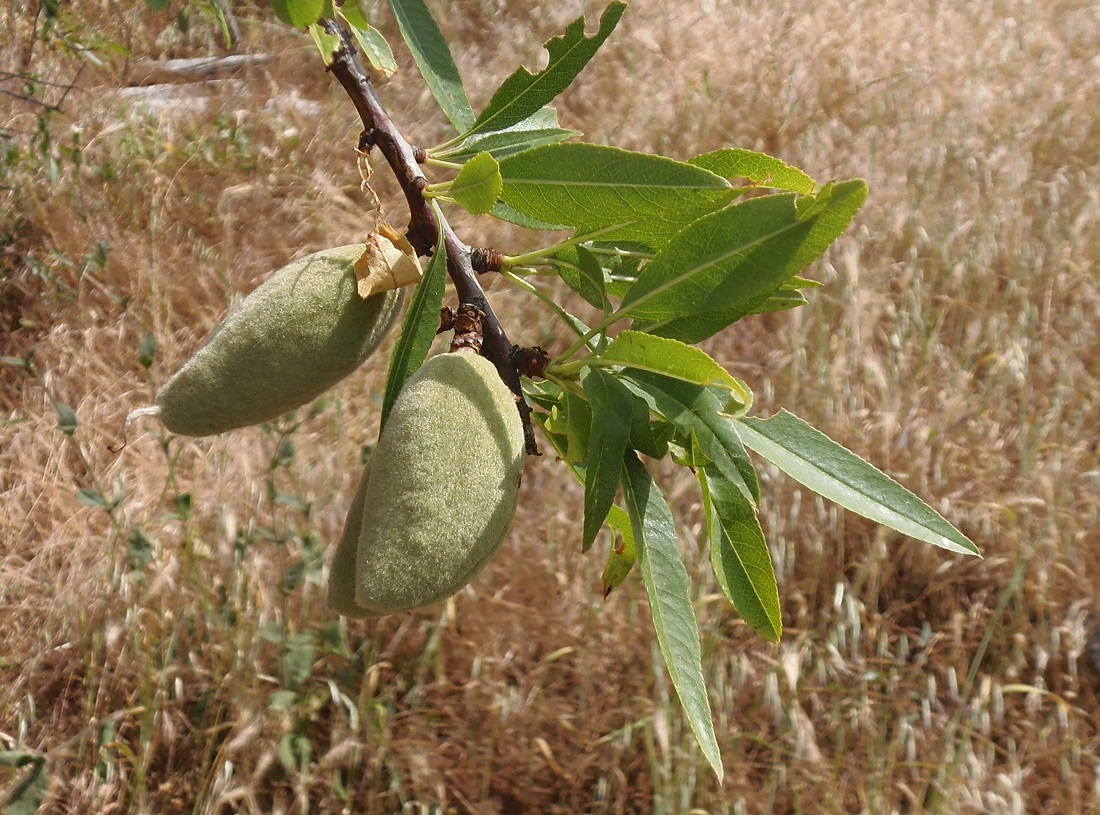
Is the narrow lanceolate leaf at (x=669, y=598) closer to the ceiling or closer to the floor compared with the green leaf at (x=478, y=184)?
closer to the floor

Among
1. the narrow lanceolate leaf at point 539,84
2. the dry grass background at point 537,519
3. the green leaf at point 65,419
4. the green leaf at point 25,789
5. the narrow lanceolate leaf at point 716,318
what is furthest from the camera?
the dry grass background at point 537,519

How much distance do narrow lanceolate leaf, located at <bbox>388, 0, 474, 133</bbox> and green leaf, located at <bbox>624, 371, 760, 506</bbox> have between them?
0.36m

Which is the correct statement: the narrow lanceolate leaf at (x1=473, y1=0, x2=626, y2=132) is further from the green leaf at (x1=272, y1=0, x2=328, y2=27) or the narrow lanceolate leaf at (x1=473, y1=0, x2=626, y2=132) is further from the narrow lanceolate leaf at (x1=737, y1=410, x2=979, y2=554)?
the narrow lanceolate leaf at (x1=737, y1=410, x2=979, y2=554)

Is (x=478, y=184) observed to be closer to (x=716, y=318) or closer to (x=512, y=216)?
(x=512, y=216)

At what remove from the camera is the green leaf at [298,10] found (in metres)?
0.67

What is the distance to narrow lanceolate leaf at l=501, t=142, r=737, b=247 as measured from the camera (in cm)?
65

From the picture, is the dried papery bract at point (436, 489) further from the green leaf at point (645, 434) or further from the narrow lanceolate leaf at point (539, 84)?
the narrow lanceolate leaf at point (539, 84)

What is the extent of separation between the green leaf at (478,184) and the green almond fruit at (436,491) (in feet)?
0.44

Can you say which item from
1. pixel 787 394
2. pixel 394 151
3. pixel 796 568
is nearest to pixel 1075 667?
pixel 796 568

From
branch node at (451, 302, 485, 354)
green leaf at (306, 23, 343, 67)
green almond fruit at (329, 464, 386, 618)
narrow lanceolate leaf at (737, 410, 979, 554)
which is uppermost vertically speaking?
green leaf at (306, 23, 343, 67)

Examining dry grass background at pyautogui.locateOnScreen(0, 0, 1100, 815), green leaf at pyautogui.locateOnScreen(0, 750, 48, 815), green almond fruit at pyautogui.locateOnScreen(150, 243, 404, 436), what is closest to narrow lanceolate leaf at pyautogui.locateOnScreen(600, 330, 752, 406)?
green almond fruit at pyautogui.locateOnScreen(150, 243, 404, 436)

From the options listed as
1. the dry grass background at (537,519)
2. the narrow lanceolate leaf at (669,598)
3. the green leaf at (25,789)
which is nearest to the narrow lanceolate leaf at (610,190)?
the narrow lanceolate leaf at (669,598)

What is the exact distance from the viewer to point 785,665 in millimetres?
2113

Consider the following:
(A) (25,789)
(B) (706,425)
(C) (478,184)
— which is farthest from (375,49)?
(A) (25,789)
